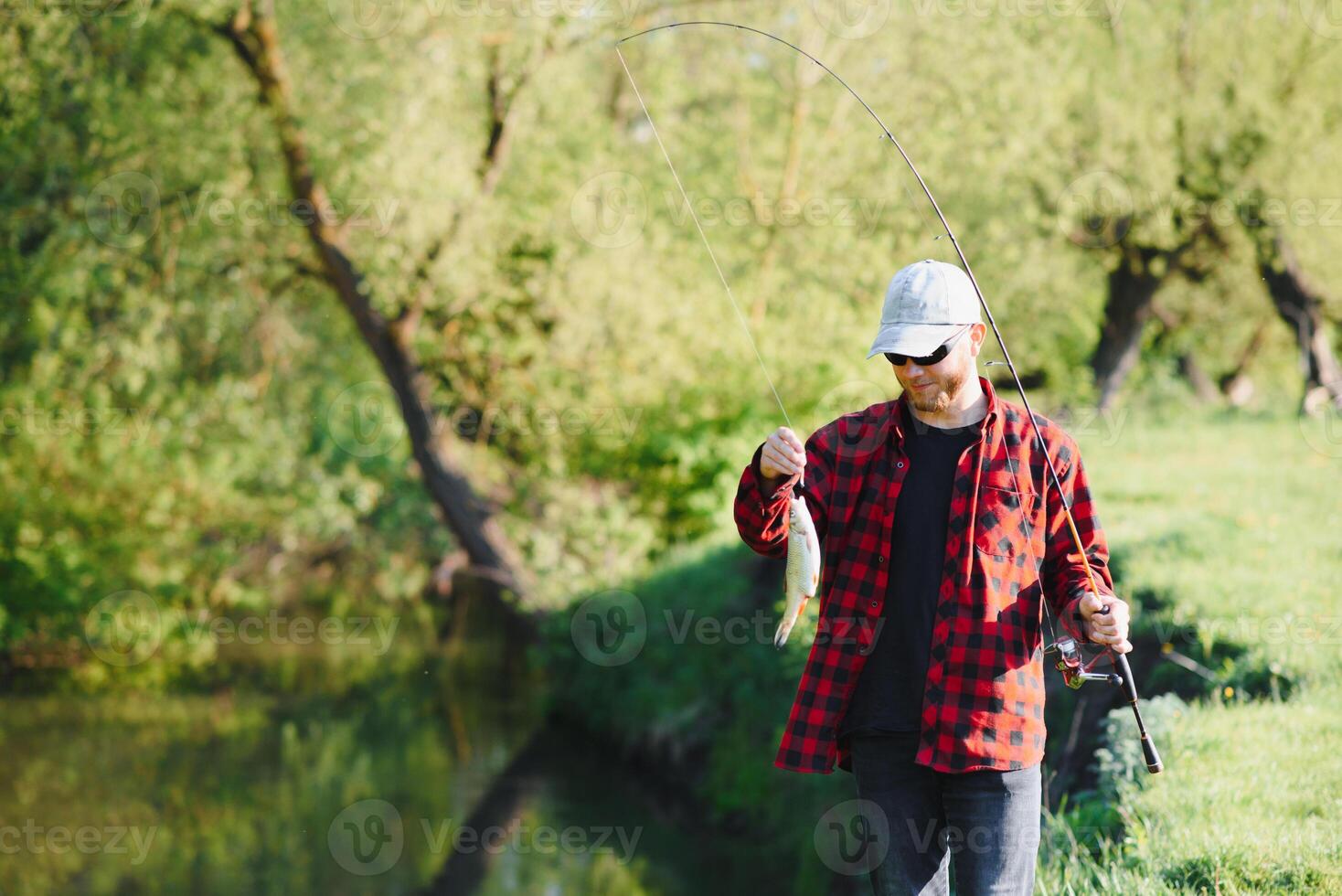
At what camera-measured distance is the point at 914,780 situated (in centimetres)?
312

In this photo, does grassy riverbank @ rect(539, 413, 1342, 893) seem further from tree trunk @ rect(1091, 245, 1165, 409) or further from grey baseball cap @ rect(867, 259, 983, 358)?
tree trunk @ rect(1091, 245, 1165, 409)

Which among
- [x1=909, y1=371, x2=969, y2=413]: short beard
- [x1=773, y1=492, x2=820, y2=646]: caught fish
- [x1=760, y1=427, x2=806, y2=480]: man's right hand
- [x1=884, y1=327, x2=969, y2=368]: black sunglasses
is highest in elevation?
[x1=884, y1=327, x2=969, y2=368]: black sunglasses

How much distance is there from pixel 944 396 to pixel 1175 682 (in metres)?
3.56

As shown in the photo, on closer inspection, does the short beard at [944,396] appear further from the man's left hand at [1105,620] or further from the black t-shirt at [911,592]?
the man's left hand at [1105,620]

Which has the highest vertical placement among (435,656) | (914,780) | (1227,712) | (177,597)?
(914,780)

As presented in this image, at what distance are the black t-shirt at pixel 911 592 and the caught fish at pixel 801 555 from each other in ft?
0.65

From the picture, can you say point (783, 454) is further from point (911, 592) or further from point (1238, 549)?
point (1238, 549)

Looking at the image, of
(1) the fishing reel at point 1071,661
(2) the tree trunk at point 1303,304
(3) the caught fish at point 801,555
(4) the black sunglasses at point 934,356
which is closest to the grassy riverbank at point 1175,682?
(1) the fishing reel at point 1071,661

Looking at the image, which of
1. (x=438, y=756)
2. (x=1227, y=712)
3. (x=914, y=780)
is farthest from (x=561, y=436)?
(x=914, y=780)

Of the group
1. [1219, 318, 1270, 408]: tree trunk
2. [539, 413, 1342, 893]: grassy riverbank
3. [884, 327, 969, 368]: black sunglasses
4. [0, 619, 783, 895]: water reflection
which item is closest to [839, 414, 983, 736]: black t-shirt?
[884, 327, 969, 368]: black sunglasses

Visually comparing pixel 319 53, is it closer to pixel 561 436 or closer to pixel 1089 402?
pixel 561 436

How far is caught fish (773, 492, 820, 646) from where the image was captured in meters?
3.13

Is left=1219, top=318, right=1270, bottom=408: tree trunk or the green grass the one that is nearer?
the green grass

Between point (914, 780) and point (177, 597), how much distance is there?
12955 mm
